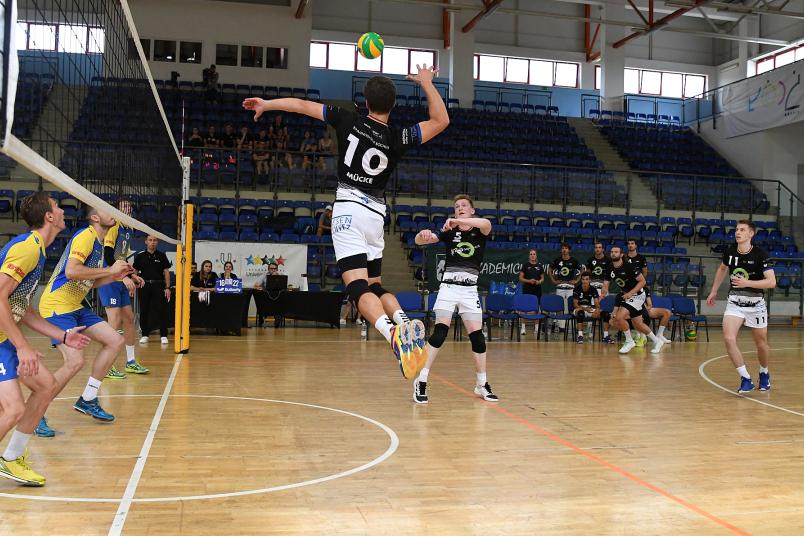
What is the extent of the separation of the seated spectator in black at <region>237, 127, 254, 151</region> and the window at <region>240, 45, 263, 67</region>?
21.5ft

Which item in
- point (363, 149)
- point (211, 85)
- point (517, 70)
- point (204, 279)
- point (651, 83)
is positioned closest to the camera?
point (363, 149)

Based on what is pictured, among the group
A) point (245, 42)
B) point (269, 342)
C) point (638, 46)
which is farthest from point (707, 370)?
point (638, 46)

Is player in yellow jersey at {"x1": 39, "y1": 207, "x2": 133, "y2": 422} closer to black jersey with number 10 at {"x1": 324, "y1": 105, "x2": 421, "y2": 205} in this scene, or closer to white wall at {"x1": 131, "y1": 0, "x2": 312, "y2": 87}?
black jersey with number 10 at {"x1": 324, "y1": 105, "x2": 421, "y2": 205}

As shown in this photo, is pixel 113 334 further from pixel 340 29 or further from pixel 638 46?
pixel 638 46

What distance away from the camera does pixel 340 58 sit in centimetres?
3316

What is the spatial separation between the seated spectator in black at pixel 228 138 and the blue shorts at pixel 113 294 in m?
13.7

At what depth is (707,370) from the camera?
11391 mm

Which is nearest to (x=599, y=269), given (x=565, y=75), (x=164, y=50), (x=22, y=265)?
(x=22, y=265)

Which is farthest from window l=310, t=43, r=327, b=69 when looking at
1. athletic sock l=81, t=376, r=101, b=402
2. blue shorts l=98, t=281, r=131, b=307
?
athletic sock l=81, t=376, r=101, b=402

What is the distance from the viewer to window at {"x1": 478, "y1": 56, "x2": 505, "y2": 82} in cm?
3497

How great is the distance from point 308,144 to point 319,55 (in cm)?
1100

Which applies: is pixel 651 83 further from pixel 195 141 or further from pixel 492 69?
pixel 195 141

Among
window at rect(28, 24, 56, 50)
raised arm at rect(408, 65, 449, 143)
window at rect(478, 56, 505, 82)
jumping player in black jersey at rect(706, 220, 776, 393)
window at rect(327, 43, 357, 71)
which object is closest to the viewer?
raised arm at rect(408, 65, 449, 143)

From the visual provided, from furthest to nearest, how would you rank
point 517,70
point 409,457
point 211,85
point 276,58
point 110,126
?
1. point 517,70
2. point 276,58
3. point 211,85
4. point 110,126
5. point 409,457
